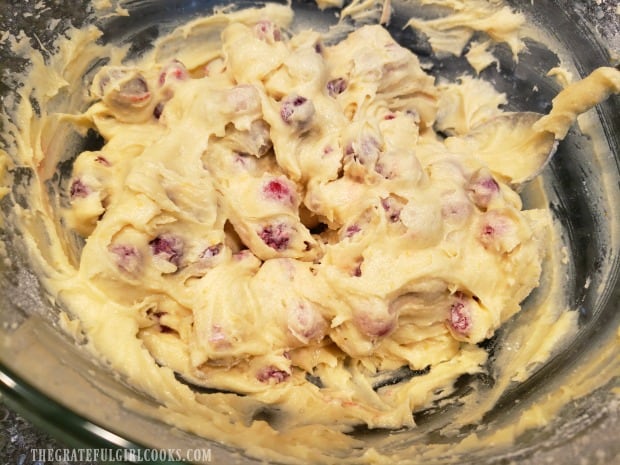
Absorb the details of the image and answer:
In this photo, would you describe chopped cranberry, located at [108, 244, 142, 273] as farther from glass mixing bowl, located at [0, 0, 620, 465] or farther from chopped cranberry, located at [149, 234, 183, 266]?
glass mixing bowl, located at [0, 0, 620, 465]

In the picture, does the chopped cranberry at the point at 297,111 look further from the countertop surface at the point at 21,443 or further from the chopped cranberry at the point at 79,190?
the countertop surface at the point at 21,443

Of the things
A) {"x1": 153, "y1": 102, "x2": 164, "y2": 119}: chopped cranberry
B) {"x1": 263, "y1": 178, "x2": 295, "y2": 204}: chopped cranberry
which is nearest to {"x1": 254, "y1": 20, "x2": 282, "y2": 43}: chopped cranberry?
{"x1": 153, "y1": 102, "x2": 164, "y2": 119}: chopped cranberry

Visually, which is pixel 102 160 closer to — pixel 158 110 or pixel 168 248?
pixel 158 110

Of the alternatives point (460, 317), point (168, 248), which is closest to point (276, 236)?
point (168, 248)

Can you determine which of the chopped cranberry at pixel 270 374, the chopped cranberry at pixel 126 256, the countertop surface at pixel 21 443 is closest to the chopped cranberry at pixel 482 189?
the chopped cranberry at pixel 270 374

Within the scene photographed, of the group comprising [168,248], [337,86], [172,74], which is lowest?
[168,248]

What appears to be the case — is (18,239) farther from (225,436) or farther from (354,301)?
(354,301)

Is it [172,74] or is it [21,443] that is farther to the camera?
[172,74]
